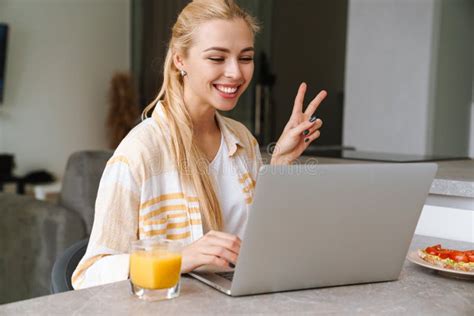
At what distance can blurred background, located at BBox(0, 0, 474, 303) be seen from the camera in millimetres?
3748

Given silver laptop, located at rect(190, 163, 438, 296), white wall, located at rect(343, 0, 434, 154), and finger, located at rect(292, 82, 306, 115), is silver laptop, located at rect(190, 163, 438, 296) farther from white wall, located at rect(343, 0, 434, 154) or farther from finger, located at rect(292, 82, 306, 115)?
white wall, located at rect(343, 0, 434, 154)

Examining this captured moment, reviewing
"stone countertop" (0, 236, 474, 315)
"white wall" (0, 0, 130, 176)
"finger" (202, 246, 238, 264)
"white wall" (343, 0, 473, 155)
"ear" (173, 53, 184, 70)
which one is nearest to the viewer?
"stone countertop" (0, 236, 474, 315)

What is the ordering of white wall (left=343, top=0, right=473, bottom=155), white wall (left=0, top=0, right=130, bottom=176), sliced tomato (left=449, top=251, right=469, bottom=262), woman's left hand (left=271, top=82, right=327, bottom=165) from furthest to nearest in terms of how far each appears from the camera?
white wall (left=0, top=0, right=130, bottom=176) < white wall (left=343, top=0, right=473, bottom=155) < woman's left hand (left=271, top=82, right=327, bottom=165) < sliced tomato (left=449, top=251, right=469, bottom=262)

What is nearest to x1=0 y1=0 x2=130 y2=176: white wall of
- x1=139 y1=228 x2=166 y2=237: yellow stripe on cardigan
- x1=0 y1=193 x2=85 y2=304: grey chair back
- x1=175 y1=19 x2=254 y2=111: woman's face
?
x1=0 y1=193 x2=85 y2=304: grey chair back

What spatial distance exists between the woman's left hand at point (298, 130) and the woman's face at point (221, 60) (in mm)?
143

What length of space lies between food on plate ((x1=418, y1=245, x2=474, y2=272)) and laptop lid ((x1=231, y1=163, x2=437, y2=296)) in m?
0.13

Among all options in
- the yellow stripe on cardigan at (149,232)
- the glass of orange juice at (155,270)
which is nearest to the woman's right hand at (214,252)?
the glass of orange juice at (155,270)

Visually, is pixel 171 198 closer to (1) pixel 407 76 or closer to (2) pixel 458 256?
(2) pixel 458 256

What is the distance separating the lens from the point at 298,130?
1.41m

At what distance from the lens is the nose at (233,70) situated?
1413mm

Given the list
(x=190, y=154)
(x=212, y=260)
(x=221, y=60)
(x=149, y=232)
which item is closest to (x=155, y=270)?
(x=212, y=260)

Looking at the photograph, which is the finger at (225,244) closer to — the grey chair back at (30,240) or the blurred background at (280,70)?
the grey chair back at (30,240)

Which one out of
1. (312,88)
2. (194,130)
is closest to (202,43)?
(194,130)

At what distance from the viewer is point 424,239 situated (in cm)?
168
